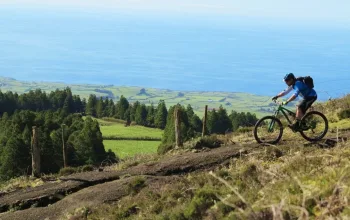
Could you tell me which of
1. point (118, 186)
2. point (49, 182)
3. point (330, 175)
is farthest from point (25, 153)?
point (330, 175)

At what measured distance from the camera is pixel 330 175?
802 cm

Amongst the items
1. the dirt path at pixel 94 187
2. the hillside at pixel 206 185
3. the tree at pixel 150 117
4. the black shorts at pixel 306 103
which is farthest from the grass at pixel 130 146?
the black shorts at pixel 306 103

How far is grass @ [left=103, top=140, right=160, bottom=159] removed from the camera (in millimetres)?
64269

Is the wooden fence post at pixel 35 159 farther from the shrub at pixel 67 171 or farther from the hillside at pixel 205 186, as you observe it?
the shrub at pixel 67 171

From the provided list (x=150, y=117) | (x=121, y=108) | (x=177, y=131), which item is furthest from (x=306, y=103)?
(x=121, y=108)

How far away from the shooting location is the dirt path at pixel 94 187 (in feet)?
44.4

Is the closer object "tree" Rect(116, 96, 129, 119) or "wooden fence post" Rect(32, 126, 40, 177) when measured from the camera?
"wooden fence post" Rect(32, 126, 40, 177)

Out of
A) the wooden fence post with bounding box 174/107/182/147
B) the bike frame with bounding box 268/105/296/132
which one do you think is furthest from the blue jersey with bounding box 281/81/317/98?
the wooden fence post with bounding box 174/107/182/147

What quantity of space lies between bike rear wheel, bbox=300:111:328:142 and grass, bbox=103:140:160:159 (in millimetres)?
48588

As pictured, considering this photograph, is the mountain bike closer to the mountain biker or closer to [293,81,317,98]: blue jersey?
the mountain biker

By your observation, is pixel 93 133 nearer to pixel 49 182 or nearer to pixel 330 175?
pixel 49 182

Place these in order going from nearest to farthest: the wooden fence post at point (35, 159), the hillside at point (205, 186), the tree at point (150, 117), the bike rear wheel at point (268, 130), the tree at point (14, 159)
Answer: the hillside at point (205, 186), the bike rear wheel at point (268, 130), the wooden fence post at point (35, 159), the tree at point (14, 159), the tree at point (150, 117)

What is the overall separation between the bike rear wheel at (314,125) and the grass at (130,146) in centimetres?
4859

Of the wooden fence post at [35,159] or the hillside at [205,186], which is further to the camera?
the wooden fence post at [35,159]
